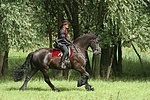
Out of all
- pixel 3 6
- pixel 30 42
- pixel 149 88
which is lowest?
pixel 149 88

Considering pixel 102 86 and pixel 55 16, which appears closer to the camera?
pixel 102 86

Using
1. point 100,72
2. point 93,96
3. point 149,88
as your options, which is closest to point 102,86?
point 149,88

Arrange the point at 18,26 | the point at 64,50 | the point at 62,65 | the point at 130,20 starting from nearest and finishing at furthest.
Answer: the point at 64,50 < the point at 62,65 < the point at 18,26 < the point at 130,20

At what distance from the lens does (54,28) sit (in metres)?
26.4

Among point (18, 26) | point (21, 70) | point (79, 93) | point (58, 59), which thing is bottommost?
point (79, 93)

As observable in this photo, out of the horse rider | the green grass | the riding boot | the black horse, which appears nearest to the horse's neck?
the black horse

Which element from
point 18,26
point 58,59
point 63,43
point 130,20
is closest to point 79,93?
point 58,59

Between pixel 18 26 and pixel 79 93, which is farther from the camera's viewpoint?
pixel 18 26

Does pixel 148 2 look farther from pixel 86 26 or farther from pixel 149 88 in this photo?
pixel 149 88

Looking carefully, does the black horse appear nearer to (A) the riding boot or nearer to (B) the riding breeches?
(A) the riding boot

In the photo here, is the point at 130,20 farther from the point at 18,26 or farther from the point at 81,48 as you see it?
the point at 18,26

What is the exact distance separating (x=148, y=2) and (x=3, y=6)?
7448mm

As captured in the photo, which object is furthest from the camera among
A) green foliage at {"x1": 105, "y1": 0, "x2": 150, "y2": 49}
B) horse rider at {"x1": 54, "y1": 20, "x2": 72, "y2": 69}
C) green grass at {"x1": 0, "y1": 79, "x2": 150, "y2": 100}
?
green foliage at {"x1": 105, "y1": 0, "x2": 150, "y2": 49}

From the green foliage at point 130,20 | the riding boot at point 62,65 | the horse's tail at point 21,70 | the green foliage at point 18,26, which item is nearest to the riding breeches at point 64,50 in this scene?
the riding boot at point 62,65
